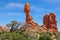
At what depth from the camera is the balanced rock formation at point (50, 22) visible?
104m

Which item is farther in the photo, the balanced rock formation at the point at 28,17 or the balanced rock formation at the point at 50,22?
the balanced rock formation at the point at 50,22

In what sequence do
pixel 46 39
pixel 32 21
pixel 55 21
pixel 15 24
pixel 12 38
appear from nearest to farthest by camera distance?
1. pixel 12 38
2. pixel 46 39
3. pixel 15 24
4. pixel 32 21
5. pixel 55 21

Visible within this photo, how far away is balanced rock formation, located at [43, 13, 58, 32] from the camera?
10394 cm

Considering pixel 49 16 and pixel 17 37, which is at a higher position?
pixel 49 16

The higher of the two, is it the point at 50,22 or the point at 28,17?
the point at 28,17

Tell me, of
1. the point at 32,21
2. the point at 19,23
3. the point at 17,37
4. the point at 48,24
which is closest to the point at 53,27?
the point at 48,24

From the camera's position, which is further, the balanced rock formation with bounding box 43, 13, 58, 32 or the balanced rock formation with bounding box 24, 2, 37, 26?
the balanced rock formation with bounding box 43, 13, 58, 32

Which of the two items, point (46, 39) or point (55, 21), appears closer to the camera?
point (46, 39)

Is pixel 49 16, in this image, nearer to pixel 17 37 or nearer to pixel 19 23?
pixel 19 23

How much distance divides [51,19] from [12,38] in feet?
212

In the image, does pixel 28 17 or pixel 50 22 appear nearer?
pixel 28 17

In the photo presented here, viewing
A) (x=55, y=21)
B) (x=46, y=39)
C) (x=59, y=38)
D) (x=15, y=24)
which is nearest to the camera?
(x=46, y=39)

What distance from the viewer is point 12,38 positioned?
42469mm

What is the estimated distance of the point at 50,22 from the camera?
346 feet
